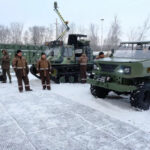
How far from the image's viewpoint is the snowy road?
3236 mm

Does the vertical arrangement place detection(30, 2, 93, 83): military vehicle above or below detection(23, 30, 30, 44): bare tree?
below

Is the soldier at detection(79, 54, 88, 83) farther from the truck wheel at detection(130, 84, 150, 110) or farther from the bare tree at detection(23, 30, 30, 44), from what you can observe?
the bare tree at detection(23, 30, 30, 44)

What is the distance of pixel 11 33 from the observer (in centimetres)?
5434

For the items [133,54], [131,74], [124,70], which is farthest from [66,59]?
[131,74]

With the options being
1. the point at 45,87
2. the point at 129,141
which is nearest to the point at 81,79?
the point at 45,87

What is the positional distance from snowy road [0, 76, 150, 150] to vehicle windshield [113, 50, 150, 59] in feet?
5.00

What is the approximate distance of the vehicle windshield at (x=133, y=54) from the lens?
214 inches

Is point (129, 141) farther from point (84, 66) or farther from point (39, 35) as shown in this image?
point (39, 35)

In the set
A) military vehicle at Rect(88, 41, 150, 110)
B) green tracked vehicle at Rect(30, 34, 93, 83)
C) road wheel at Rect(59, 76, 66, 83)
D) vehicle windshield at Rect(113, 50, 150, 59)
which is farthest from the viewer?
road wheel at Rect(59, 76, 66, 83)

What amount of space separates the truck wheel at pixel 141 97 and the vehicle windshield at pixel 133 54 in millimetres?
1039

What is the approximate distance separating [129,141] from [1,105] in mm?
3878

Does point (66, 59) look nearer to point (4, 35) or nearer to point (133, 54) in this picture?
point (133, 54)

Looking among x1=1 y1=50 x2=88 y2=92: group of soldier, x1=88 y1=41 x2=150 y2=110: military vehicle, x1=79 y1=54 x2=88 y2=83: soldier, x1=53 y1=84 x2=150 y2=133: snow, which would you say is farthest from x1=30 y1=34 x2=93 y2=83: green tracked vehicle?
x1=88 y1=41 x2=150 y2=110: military vehicle

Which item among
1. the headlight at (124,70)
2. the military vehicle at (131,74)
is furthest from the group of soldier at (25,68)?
the headlight at (124,70)
